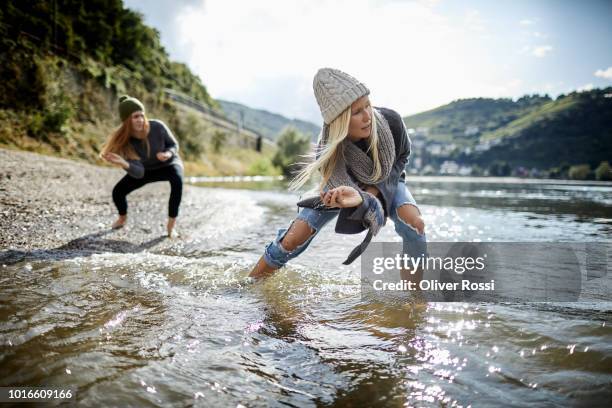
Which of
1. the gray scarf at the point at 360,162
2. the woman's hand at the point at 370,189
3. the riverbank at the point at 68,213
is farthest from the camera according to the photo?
the riverbank at the point at 68,213

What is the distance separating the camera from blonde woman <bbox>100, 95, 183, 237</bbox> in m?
6.90

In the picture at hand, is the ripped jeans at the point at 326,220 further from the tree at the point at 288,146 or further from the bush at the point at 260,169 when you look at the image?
the tree at the point at 288,146

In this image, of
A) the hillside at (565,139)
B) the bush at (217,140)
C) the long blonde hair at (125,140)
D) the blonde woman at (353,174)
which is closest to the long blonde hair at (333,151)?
the blonde woman at (353,174)

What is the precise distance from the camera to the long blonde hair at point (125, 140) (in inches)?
273

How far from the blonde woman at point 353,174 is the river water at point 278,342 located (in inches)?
23.1

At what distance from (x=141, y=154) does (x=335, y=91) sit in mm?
4883

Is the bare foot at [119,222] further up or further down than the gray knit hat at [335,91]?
further down

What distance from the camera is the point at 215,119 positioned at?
56812 millimetres

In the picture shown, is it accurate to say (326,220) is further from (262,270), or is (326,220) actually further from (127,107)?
(127,107)

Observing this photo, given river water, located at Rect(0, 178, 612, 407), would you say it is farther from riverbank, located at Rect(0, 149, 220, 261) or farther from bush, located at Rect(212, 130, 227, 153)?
bush, located at Rect(212, 130, 227, 153)

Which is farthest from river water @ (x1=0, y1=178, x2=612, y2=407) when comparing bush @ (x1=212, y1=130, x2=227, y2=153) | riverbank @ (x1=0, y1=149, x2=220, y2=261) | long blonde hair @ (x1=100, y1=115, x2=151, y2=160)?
bush @ (x1=212, y1=130, x2=227, y2=153)

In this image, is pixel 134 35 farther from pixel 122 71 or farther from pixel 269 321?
pixel 269 321

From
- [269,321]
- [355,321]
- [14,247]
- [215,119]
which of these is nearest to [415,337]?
[355,321]

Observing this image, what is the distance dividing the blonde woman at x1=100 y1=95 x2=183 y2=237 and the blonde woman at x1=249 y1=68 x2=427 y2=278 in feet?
11.9
